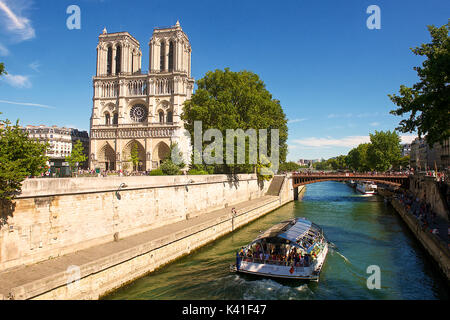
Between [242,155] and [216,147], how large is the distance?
3141 mm

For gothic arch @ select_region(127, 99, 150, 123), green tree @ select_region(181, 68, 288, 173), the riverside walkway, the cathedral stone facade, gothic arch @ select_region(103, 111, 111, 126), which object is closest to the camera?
the riverside walkway

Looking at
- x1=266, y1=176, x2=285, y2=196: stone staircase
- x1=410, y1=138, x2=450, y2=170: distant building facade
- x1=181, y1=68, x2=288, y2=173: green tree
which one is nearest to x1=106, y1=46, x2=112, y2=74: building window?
x1=181, y1=68, x2=288, y2=173: green tree

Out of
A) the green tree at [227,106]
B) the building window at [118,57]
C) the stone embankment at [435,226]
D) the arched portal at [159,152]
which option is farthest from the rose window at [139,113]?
the stone embankment at [435,226]

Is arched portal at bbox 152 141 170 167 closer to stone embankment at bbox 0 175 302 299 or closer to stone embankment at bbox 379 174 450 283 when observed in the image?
stone embankment at bbox 0 175 302 299

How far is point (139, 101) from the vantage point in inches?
2547

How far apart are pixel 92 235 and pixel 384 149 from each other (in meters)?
58.2

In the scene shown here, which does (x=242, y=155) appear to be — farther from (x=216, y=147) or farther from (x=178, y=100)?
(x=178, y=100)

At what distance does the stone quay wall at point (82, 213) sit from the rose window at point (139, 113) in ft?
151

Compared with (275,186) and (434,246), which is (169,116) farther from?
(434,246)

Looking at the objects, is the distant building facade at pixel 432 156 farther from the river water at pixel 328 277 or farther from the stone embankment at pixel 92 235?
the stone embankment at pixel 92 235

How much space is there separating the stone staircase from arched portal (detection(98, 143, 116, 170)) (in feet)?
121

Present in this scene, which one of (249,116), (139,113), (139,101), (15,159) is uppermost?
(139,101)

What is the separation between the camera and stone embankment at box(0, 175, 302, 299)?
10.3 m

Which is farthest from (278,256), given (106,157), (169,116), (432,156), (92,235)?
(432,156)
